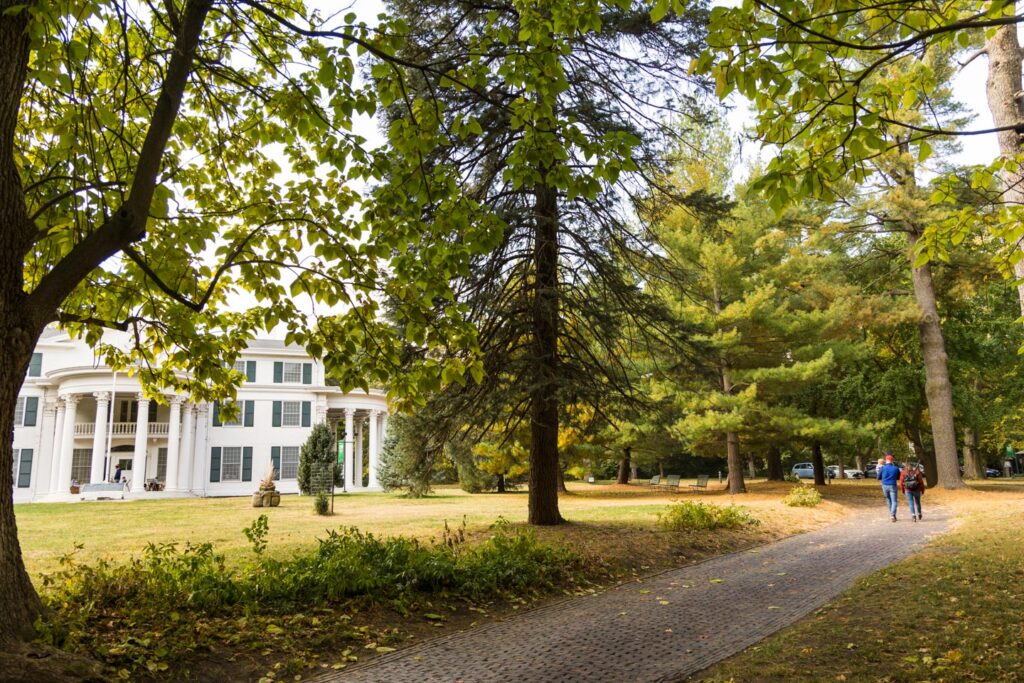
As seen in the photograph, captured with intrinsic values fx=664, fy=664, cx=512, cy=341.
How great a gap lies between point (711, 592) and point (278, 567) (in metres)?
5.14

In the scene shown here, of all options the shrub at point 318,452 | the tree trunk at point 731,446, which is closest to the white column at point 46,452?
the shrub at point 318,452

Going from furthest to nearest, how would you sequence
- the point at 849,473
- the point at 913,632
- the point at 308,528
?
the point at 849,473, the point at 308,528, the point at 913,632

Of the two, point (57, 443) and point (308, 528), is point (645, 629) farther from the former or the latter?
point (57, 443)

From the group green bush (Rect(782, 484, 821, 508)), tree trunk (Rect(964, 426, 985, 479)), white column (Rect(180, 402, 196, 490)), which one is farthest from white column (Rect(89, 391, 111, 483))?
tree trunk (Rect(964, 426, 985, 479))

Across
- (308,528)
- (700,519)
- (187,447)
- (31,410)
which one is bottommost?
(308,528)

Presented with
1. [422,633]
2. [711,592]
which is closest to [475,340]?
[422,633]

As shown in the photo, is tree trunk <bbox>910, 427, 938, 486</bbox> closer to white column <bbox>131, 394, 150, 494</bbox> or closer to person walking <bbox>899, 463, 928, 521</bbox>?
person walking <bbox>899, 463, 928, 521</bbox>

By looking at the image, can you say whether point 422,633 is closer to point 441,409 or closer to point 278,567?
point 278,567

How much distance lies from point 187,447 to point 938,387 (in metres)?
34.8

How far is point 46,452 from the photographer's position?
3422 cm

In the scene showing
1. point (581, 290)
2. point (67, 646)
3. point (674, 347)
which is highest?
point (581, 290)

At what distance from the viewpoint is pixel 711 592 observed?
26.9ft

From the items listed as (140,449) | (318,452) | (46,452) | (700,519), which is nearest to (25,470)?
(46,452)

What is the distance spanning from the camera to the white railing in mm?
34844
